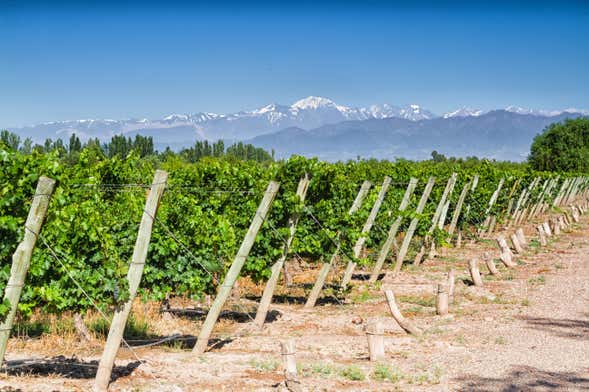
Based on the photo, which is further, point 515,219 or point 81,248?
point 515,219

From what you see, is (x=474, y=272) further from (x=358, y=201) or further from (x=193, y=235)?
(x=193, y=235)

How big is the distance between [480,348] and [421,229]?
25.4 feet

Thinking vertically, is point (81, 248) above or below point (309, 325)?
above

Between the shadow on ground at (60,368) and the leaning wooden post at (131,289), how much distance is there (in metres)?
0.39

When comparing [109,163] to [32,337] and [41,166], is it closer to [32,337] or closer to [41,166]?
[32,337]

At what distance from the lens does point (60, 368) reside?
722 centimetres

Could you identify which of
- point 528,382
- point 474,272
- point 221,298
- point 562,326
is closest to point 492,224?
point 474,272

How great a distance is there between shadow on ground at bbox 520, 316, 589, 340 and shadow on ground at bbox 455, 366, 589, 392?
1.97 metres

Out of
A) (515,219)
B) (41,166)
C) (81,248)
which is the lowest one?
(515,219)

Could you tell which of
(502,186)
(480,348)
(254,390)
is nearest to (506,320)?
(480,348)

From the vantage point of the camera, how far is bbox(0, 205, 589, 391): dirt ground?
7.06 meters

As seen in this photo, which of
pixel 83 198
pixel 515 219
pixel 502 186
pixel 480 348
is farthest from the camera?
pixel 515 219

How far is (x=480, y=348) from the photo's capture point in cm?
861

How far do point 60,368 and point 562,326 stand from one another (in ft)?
21.8
